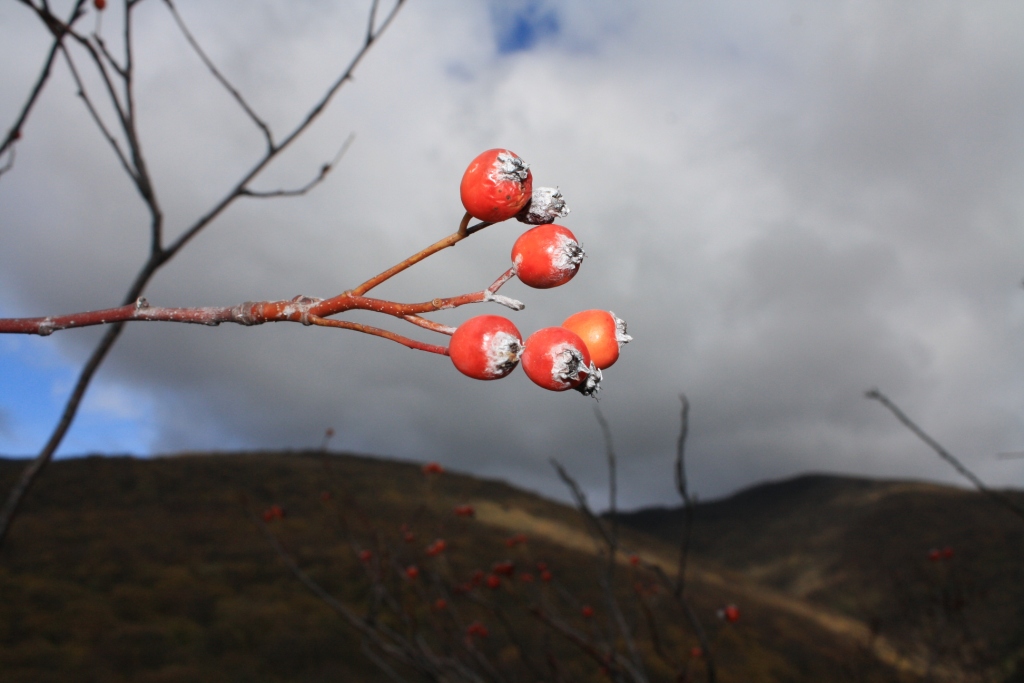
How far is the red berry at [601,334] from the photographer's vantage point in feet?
3.78

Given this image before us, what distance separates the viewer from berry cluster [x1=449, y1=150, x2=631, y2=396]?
985 mm

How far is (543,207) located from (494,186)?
138mm

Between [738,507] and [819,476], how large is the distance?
42.8 ft

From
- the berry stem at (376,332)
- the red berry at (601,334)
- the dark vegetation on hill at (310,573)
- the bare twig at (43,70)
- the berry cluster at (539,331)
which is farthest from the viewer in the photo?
the dark vegetation on hill at (310,573)

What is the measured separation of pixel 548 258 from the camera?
1086mm

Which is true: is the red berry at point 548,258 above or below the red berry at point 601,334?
above

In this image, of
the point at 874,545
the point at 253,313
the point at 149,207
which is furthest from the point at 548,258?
the point at 874,545

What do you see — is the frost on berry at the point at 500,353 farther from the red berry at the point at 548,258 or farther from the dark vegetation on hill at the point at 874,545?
the dark vegetation on hill at the point at 874,545

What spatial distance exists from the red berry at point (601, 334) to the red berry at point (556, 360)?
0.11 metres

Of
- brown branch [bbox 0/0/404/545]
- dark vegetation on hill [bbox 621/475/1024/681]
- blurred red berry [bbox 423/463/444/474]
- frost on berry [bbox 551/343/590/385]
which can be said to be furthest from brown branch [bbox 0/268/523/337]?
dark vegetation on hill [bbox 621/475/1024/681]

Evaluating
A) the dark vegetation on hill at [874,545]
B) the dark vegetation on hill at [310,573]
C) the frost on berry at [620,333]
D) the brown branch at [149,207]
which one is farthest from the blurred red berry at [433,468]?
the dark vegetation on hill at [874,545]

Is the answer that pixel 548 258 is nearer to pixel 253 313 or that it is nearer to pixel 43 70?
pixel 253 313

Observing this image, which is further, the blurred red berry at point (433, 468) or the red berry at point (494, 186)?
the blurred red berry at point (433, 468)

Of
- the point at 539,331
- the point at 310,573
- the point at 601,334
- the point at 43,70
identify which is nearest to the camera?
the point at 539,331
